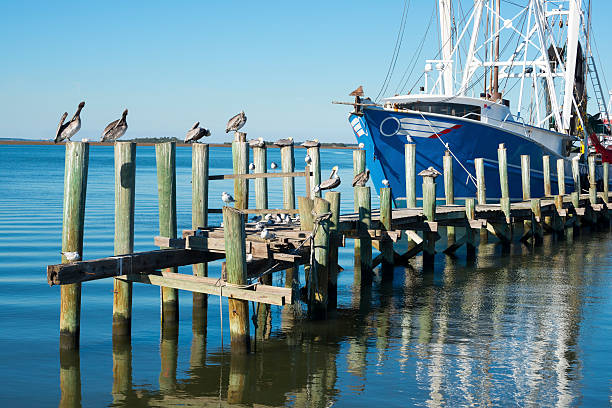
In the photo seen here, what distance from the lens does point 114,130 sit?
37.5 ft

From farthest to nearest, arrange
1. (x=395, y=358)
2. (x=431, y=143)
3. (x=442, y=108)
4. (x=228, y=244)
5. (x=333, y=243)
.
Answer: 1. (x=442, y=108)
2. (x=431, y=143)
3. (x=333, y=243)
4. (x=395, y=358)
5. (x=228, y=244)

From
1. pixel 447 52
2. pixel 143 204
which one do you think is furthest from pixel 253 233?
pixel 143 204

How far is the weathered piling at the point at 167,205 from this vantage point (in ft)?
36.1

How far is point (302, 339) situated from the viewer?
1098 centimetres

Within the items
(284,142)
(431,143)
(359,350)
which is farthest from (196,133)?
(431,143)

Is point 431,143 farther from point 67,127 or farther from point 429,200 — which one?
point 67,127

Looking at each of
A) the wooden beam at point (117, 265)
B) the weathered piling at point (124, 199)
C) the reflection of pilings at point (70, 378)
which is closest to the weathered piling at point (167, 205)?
the wooden beam at point (117, 265)

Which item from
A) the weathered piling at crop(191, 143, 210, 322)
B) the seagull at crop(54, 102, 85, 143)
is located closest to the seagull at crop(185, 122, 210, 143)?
the weathered piling at crop(191, 143, 210, 322)

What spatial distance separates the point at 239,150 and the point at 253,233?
2339mm

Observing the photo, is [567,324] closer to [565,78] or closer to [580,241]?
[580,241]

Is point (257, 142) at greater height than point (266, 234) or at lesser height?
greater

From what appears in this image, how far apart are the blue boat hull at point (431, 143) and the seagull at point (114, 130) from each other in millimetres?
12836

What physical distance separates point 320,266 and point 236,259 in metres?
2.35

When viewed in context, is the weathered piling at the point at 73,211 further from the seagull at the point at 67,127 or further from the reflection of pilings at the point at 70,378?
the seagull at the point at 67,127
